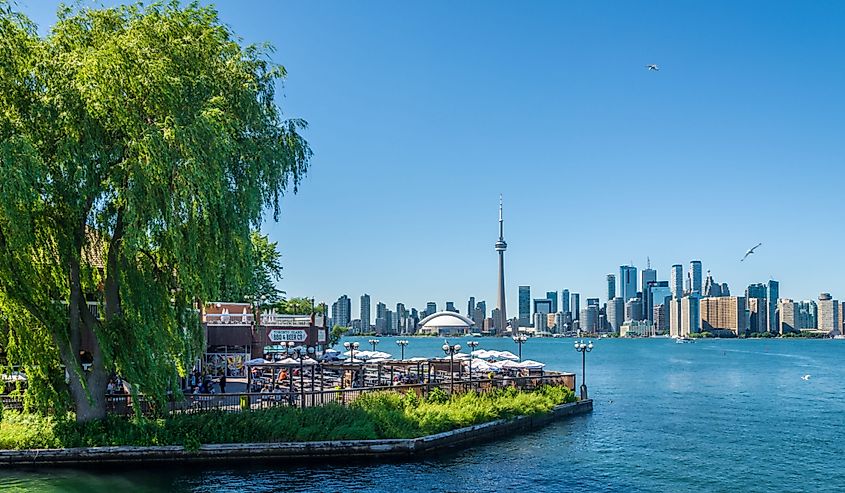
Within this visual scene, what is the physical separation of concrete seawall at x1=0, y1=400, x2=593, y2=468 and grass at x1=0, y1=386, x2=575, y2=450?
27cm

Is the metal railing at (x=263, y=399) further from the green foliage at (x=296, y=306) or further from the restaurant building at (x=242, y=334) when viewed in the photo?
the green foliage at (x=296, y=306)

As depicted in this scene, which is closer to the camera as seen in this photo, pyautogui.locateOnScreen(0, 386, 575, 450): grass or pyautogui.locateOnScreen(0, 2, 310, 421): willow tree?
pyautogui.locateOnScreen(0, 2, 310, 421): willow tree

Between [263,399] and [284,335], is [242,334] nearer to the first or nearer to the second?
[284,335]

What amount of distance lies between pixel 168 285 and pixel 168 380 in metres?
3.09

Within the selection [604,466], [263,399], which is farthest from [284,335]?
[604,466]

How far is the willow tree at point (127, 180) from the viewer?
2156cm

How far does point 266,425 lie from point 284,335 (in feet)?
62.5

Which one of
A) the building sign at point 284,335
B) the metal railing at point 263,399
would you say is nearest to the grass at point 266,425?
the metal railing at point 263,399

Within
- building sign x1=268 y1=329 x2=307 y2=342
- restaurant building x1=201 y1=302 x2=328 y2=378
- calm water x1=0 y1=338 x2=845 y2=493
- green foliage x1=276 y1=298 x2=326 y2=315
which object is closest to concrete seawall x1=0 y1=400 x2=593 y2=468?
calm water x1=0 y1=338 x2=845 y2=493

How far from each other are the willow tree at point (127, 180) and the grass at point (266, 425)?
3.24 feet

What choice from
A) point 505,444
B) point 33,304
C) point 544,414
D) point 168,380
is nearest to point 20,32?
point 33,304

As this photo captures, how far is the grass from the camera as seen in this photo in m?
23.6

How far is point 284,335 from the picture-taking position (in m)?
44.5

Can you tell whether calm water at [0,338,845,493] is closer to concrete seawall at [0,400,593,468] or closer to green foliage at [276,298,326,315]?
concrete seawall at [0,400,593,468]
